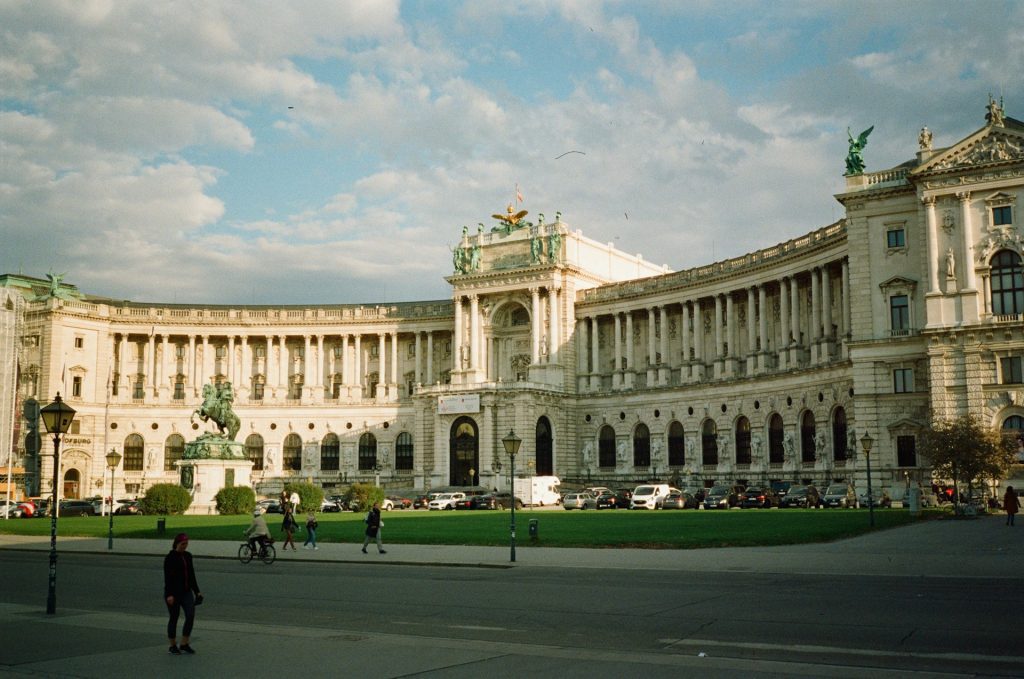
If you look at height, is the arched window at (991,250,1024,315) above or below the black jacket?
above

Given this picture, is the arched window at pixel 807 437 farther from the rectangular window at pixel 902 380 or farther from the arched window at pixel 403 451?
the arched window at pixel 403 451

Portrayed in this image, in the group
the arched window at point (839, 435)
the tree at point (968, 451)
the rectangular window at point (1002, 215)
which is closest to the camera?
the tree at point (968, 451)

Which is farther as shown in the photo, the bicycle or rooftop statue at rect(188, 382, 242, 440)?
rooftop statue at rect(188, 382, 242, 440)

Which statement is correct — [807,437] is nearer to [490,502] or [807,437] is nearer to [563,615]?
[490,502]

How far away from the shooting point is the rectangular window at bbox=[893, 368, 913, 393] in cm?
7262

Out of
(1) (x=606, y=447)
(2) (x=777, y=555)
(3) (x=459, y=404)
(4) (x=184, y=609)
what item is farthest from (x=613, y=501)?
(4) (x=184, y=609)

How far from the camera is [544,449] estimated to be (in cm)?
11131

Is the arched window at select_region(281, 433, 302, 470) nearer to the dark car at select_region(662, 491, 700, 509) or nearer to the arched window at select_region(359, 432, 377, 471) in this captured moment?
the arched window at select_region(359, 432, 377, 471)

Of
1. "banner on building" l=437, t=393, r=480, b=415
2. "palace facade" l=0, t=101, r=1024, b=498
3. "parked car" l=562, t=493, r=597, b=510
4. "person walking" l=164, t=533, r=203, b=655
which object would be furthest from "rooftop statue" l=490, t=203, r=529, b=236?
"person walking" l=164, t=533, r=203, b=655

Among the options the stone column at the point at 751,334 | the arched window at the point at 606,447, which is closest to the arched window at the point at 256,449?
the arched window at the point at 606,447

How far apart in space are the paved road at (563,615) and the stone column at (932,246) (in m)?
35.1

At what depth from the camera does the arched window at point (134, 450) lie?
400ft

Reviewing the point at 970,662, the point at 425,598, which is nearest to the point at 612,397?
the point at 425,598

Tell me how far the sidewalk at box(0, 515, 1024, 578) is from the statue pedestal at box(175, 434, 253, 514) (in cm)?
2532
